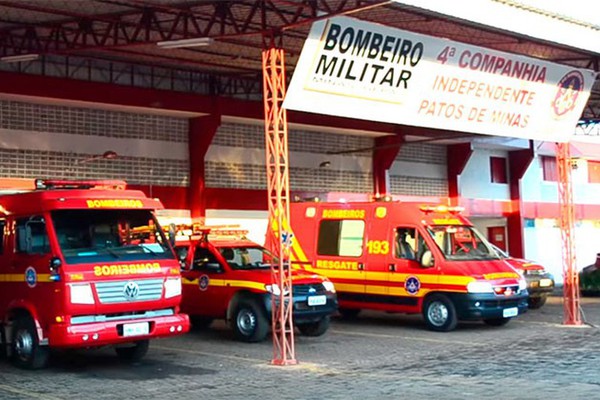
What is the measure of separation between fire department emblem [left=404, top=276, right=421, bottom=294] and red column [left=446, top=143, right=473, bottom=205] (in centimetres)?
1305

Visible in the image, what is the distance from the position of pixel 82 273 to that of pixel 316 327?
226 inches

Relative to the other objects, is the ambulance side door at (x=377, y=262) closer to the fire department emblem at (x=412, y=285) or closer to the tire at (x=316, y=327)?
the fire department emblem at (x=412, y=285)

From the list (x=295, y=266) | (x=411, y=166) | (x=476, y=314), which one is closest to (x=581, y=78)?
(x=476, y=314)

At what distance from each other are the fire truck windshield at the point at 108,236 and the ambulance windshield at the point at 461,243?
253 inches

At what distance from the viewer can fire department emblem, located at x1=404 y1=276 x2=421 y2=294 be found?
17875mm

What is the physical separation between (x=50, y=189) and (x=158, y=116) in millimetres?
9348

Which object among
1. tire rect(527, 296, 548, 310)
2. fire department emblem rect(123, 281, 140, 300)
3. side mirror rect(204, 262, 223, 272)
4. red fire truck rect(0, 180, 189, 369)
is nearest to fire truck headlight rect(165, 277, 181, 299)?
red fire truck rect(0, 180, 189, 369)

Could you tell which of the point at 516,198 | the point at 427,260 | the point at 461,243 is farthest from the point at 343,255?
the point at 516,198

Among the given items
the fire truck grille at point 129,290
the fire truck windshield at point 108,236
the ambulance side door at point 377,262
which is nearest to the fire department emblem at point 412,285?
the ambulance side door at point 377,262

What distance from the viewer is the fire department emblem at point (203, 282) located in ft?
55.9

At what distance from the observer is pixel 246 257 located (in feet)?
57.2

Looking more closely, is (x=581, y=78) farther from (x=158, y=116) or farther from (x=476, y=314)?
(x=158, y=116)

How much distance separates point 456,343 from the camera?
52.5ft

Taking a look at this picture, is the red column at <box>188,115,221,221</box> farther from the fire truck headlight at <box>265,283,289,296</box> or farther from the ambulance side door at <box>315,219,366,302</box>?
the fire truck headlight at <box>265,283,289,296</box>
